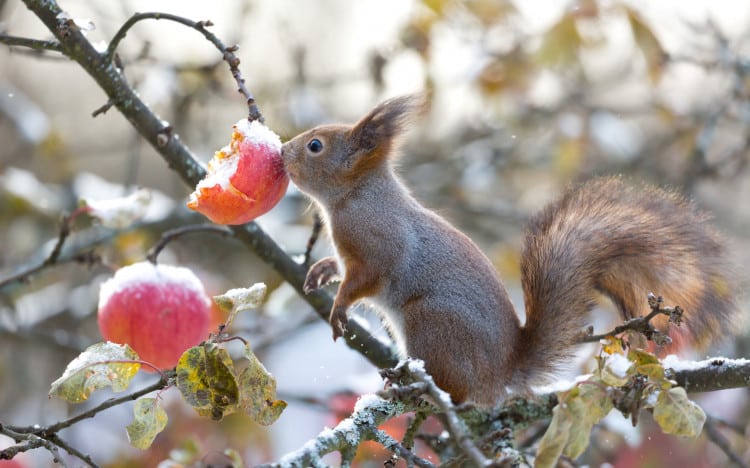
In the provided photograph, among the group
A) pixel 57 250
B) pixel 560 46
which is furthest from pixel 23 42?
pixel 560 46

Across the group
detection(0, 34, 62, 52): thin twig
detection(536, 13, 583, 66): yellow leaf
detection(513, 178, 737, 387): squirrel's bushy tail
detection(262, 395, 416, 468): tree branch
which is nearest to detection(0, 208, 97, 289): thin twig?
detection(0, 34, 62, 52): thin twig

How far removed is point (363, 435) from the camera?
139 centimetres

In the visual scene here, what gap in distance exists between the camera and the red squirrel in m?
1.75

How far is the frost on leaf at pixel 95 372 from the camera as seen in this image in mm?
1277

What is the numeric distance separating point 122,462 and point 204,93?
1.40 m

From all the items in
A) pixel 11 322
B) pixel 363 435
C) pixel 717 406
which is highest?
pixel 11 322

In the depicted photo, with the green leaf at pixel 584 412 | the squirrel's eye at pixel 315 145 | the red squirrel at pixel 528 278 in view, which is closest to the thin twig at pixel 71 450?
the red squirrel at pixel 528 278

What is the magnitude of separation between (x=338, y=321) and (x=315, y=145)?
1.57 feet

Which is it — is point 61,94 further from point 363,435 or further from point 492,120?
point 363,435

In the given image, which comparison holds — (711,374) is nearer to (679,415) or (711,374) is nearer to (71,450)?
(679,415)

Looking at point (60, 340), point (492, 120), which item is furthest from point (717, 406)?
point (60, 340)

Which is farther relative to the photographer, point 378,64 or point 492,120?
point 492,120

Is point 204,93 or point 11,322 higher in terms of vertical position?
point 204,93

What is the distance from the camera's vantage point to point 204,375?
127cm
